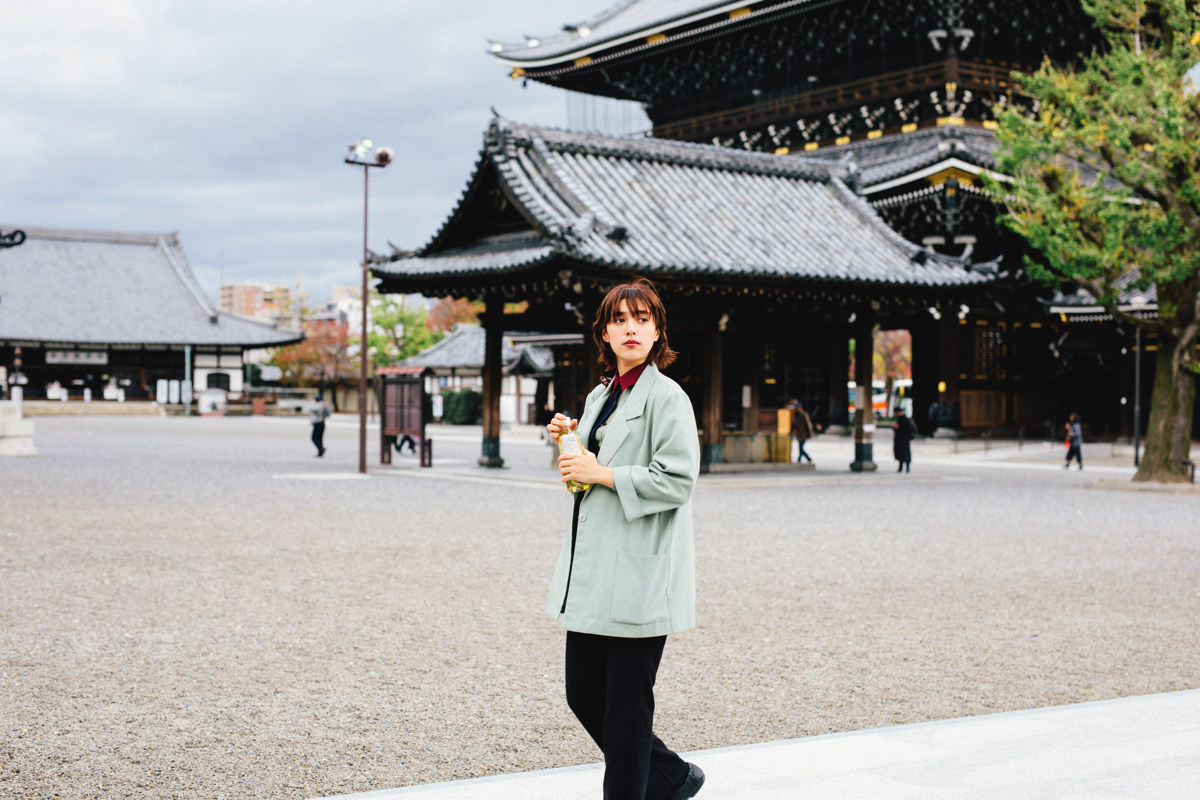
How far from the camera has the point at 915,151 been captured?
30.7 meters

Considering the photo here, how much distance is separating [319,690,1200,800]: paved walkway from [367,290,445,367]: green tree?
61.7 metres

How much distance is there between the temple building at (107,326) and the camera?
195ft

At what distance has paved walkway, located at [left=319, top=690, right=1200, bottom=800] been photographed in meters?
4.37

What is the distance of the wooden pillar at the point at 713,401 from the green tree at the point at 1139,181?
563cm

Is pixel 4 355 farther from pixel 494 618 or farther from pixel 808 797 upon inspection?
pixel 808 797

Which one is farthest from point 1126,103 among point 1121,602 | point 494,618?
point 494,618

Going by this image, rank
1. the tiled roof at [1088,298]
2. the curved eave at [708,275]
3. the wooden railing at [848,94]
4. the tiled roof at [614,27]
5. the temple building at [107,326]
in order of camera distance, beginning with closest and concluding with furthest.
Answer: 1. the curved eave at [708,275]
2. the tiled roof at [1088,298]
3. the wooden railing at [848,94]
4. the tiled roof at [614,27]
5. the temple building at [107,326]

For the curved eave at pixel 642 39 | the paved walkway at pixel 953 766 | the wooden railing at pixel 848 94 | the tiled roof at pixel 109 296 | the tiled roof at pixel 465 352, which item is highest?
the curved eave at pixel 642 39

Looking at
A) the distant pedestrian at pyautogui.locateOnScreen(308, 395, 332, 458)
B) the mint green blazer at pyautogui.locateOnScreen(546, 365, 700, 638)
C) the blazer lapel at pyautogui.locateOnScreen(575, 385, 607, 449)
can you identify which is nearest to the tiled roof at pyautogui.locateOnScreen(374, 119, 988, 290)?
the distant pedestrian at pyautogui.locateOnScreen(308, 395, 332, 458)

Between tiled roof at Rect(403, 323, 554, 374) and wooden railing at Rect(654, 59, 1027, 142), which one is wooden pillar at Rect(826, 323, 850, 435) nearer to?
wooden railing at Rect(654, 59, 1027, 142)

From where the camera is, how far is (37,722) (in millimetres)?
5355

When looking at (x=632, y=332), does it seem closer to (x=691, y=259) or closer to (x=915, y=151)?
(x=691, y=259)

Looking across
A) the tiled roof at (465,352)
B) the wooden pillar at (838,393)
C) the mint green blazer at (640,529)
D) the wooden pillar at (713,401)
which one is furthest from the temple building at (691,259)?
the tiled roof at (465,352)

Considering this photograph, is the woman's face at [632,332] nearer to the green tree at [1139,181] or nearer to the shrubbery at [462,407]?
the green tree at [1139,181]
